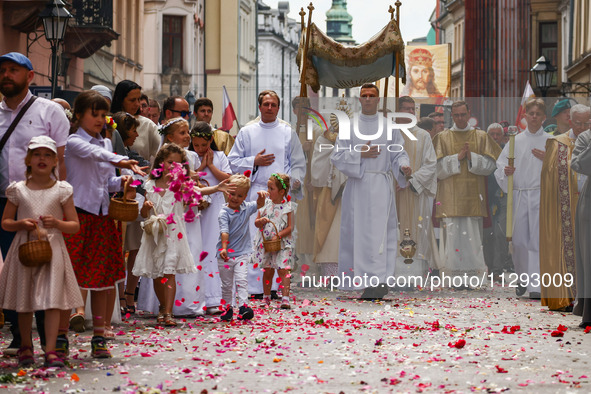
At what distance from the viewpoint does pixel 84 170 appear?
332 inches

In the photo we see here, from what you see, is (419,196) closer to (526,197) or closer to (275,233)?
(526,197)

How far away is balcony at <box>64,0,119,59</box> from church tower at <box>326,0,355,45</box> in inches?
5863

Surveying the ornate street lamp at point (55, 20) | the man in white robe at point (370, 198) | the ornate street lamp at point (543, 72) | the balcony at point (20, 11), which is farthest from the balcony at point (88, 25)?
the man in white robe at point (370, 198)

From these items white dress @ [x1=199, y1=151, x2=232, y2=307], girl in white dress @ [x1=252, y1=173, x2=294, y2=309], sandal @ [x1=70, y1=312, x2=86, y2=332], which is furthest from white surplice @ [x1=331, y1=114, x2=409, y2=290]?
sandal @ [x1=70, y1=312, x2=86, y2=332]

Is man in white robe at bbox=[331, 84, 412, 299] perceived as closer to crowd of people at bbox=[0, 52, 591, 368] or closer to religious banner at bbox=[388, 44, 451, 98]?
crowd of people at bbox=[0, 52, 591, 368]

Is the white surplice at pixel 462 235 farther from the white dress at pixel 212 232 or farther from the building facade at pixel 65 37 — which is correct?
the building facade at pixel 65 37

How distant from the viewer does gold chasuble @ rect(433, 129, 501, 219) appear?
13703 mm

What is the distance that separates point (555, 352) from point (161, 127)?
13.7 ft

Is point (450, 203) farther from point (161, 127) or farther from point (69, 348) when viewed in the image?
point (69, 348)

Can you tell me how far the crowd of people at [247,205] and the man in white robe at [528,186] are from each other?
16mm

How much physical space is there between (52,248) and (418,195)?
21.6 feet

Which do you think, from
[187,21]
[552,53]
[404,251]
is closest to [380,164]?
[404,251]

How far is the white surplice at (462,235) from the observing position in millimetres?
13430

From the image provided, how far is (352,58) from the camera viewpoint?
15227 millimetres
